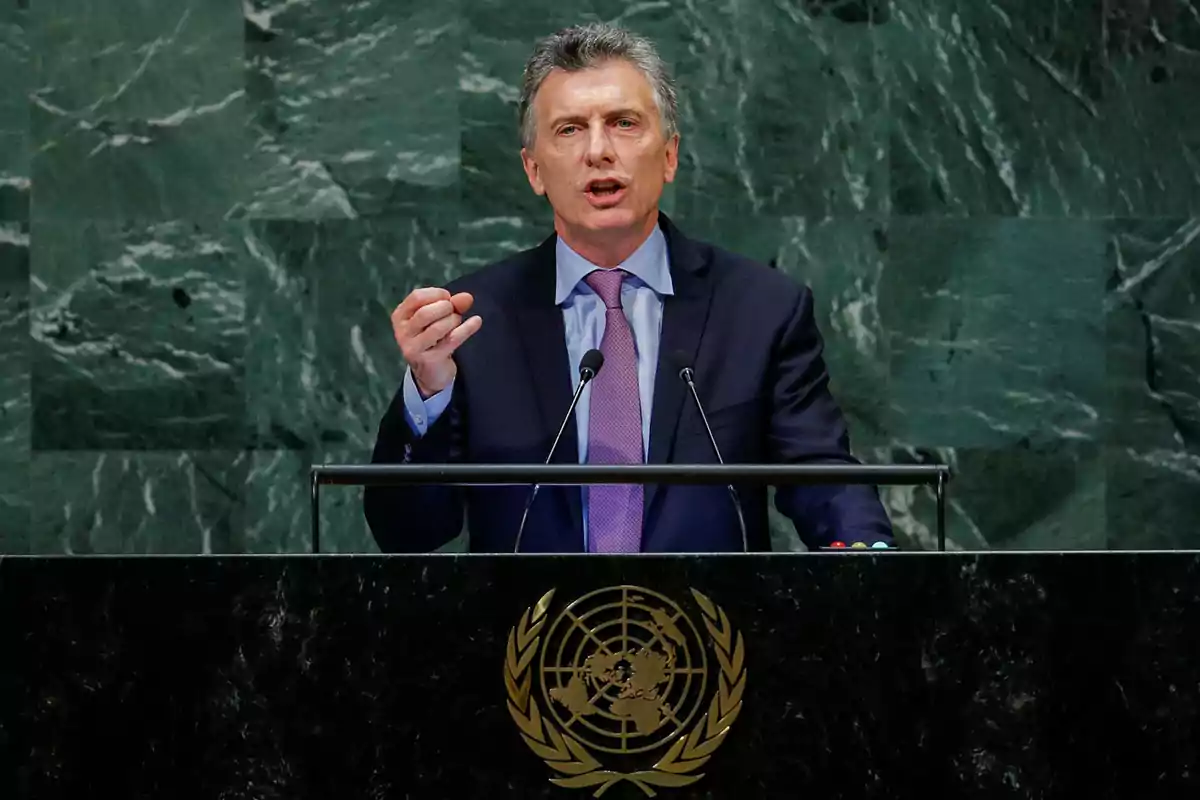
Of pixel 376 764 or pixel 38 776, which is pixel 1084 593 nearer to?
pixel 376 764

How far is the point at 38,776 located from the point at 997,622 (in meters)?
1.28

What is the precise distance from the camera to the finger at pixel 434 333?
104 inches

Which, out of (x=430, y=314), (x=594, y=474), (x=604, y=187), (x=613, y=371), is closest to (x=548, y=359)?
(x=613, y=371)

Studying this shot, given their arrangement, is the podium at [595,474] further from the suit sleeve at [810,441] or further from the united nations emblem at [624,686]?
the suit sleeve at [810,441]

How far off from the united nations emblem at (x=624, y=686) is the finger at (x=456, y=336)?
2.07ft

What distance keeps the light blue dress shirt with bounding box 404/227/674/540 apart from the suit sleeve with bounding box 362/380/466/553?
314 mm

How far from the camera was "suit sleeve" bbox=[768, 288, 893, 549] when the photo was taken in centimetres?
288

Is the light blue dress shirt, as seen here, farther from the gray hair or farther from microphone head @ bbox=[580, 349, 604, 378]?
microphone head @ bbox=[580, 349, 604, 378]

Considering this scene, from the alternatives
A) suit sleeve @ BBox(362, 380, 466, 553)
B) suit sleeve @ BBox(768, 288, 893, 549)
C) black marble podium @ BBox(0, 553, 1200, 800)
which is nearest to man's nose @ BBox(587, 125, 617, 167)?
suit sleeve @ BBox(768, 288, 893, 549)

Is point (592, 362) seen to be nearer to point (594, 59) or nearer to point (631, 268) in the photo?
point (631, 268)

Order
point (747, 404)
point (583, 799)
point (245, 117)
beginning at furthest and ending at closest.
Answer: point (245, 117), point (747, 404), point (583, 799)

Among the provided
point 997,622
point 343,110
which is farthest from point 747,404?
point 343,110

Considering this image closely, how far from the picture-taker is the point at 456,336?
270 centimetres

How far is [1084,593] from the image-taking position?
2.21 m
